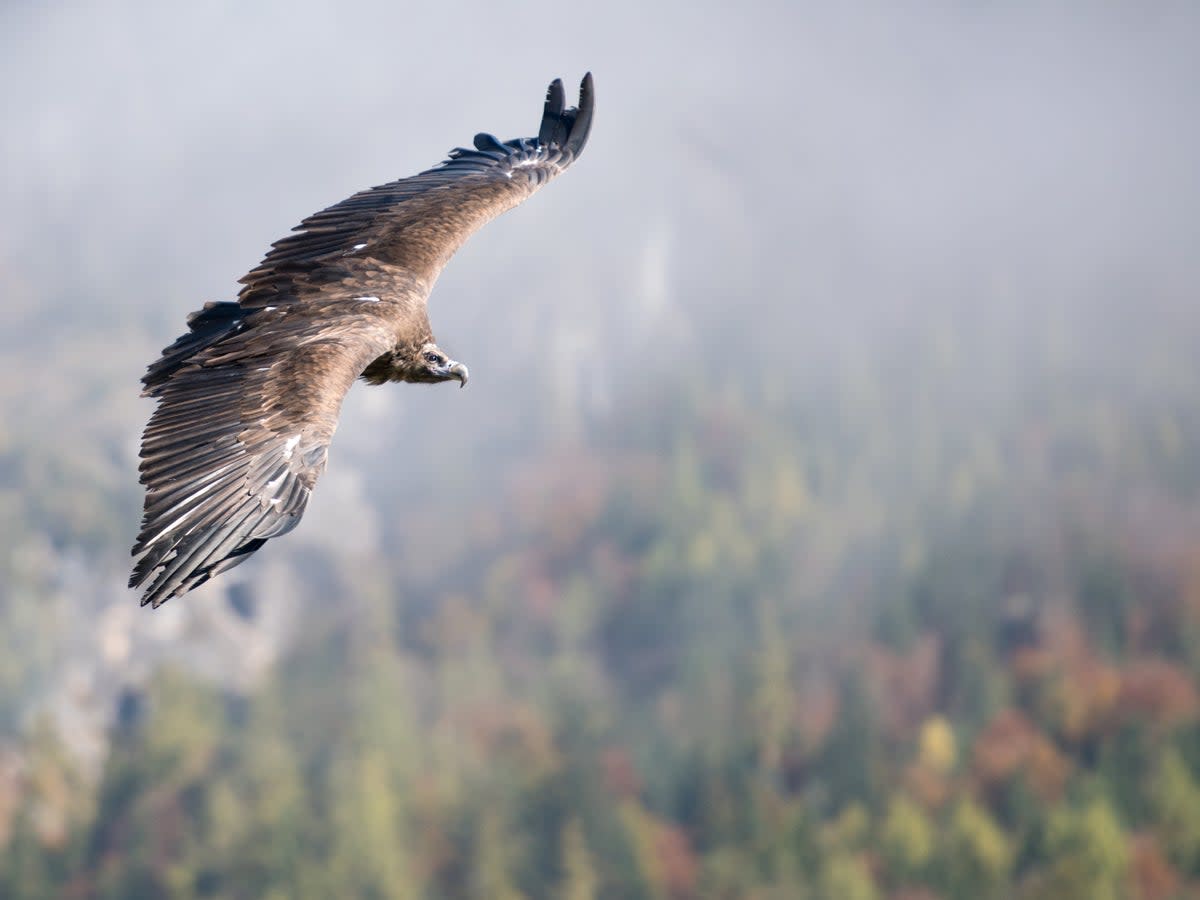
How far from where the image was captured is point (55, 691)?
506ft

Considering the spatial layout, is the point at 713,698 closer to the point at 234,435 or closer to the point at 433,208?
the point at 433,208

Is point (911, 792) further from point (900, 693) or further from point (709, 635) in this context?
point (709, 635)

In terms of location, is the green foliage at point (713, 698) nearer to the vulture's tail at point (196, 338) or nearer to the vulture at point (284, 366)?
the vulture at point (284, 366)

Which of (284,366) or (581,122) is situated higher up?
(581,122)

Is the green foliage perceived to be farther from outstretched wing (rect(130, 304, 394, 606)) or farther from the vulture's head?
outstretched wing (rect(130, 304, 394, 606))

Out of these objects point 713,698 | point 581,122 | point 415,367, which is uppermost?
point 713,698

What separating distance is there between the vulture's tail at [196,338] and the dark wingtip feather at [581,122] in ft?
20.0

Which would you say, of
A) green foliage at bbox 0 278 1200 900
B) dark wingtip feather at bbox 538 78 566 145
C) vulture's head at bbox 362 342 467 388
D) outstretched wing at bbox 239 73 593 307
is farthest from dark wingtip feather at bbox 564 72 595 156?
green foliage at bbox 0 278 1200 900

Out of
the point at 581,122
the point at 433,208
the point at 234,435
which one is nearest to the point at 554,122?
the point at 581,122

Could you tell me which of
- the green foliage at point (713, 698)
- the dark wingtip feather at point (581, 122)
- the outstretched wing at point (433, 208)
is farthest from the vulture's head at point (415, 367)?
the green foliage at point (713, 698)

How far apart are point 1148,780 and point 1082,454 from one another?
71.4 m

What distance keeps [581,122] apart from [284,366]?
746 cm

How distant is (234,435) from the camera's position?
12844mm

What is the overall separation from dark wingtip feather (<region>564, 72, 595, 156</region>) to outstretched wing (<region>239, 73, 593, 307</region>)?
0.04 ft
